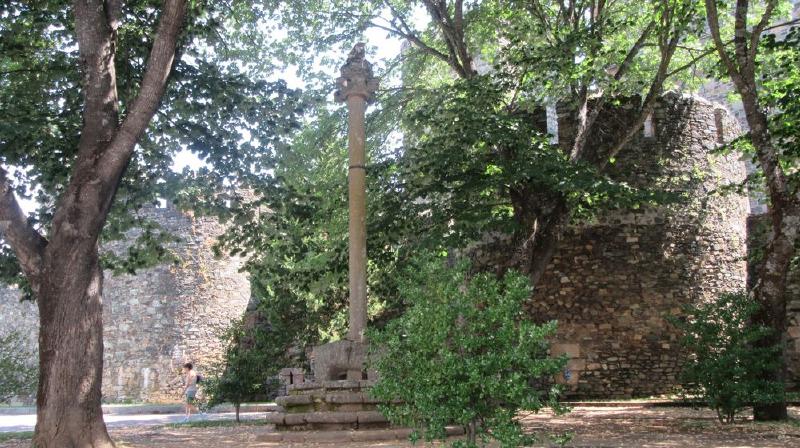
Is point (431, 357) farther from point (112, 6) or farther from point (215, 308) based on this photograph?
point (215, 308)

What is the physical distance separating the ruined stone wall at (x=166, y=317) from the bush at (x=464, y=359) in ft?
42.5

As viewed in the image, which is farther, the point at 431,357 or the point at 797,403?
the point at 797,403

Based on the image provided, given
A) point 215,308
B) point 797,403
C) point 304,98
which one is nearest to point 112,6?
point 304,98

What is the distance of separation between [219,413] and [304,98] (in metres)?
6.78

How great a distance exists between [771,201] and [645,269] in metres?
5.48

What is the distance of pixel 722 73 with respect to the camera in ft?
32.0

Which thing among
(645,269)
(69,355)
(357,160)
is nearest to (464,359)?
(69,355)

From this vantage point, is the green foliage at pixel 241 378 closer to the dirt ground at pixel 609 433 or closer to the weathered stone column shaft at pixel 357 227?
the dirt ground at pixel 609 433

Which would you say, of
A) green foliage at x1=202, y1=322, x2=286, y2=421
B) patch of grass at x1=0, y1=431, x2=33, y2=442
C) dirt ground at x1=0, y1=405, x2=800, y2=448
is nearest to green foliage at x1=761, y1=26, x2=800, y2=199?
dirt ground at x1=0, y1=405, x2=800, y2=448

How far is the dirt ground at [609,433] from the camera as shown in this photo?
282 inches

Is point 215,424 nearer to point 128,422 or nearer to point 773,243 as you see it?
point 128,422

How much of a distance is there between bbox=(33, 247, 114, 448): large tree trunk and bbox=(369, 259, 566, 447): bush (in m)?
2.69

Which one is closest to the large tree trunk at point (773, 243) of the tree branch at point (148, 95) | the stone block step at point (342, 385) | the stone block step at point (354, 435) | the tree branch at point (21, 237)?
the stone block step at point (354, 435)

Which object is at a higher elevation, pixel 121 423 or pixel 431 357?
pixel 431 357
